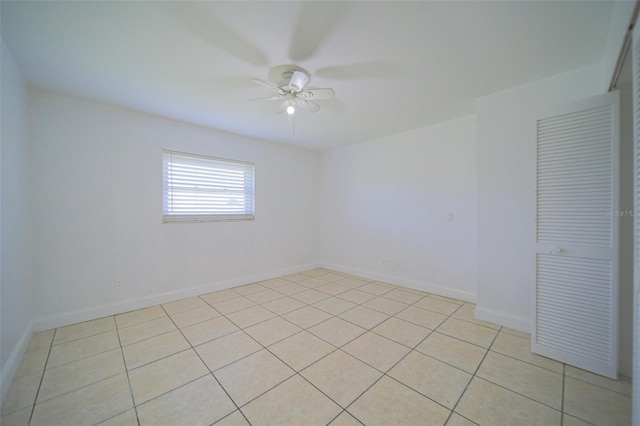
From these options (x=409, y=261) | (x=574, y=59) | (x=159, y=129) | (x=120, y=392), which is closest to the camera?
(x=120, y=392)

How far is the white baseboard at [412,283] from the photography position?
3230mm

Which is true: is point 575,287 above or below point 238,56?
below

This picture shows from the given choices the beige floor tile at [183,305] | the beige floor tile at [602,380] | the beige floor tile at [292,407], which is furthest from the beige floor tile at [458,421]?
the beige floor tile at [183,305]

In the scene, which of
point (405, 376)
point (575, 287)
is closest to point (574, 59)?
point (575, 287)

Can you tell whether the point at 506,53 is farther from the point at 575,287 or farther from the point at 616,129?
the point at 575,287

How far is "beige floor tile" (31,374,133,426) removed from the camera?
1.41 metres

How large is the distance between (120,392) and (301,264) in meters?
3.48

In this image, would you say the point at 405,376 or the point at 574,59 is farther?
the point at 574,59

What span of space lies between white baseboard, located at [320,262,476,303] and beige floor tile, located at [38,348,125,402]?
3545 mm

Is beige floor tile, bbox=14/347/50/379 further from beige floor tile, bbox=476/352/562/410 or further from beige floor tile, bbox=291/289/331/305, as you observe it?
beige floor tile, bbox=476/352/562/410

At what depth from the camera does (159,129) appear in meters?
3.18

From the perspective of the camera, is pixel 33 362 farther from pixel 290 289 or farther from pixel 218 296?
pixel 290 289

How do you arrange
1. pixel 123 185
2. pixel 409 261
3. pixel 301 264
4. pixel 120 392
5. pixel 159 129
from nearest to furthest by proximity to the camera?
pixel 120 392, pixel 123 185, pixel 159 129, pixel 409 261, pixel 301 264

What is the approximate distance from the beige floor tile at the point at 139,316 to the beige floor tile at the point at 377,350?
232cm
